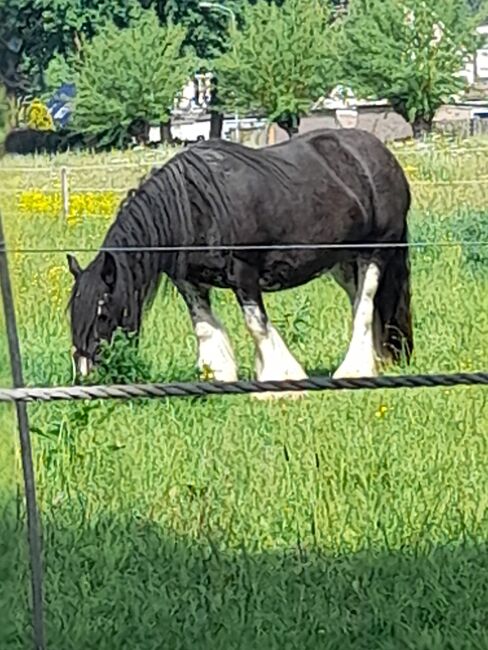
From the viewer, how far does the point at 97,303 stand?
17.1 ft

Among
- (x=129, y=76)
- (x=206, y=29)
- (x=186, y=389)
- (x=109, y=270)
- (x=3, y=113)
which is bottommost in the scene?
(x=109, y=270)

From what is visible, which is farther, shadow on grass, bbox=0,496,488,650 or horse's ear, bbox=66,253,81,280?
horse's ear, bbox=66,253,81,280

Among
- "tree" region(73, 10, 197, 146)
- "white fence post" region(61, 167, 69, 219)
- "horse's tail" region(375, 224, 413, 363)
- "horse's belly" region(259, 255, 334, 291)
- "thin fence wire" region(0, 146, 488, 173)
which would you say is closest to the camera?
"tree" region(73, 10, 197, 146)

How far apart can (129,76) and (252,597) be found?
2.10 meters

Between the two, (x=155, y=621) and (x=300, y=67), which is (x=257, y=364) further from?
(x=155, y=621)

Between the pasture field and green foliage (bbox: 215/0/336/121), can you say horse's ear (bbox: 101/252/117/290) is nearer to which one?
the pasture field

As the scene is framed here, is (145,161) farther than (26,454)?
Yes

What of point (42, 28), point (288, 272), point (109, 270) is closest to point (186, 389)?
point (42, 28)

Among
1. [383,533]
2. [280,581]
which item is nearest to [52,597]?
[280,581]

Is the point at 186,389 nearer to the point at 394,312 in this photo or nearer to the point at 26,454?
the point at 26,454

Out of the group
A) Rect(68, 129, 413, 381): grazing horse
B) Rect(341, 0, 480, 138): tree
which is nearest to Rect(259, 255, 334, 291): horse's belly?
Rect(68, 129, 413, 381): grazing horse

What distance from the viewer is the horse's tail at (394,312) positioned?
5.59 meters

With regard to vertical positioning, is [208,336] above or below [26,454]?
below

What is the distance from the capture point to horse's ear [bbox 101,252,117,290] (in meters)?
5.19
